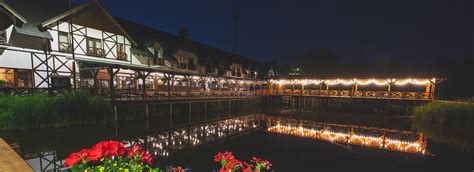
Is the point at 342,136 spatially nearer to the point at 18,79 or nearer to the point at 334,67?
the point at 18,79

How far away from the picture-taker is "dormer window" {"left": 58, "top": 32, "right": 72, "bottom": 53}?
48.6 ft

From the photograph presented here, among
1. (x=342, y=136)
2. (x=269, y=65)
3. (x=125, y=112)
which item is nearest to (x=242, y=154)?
(x=342, y=136)

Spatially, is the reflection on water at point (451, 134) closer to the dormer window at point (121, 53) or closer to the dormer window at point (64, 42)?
the dormer window at point (121, 53)

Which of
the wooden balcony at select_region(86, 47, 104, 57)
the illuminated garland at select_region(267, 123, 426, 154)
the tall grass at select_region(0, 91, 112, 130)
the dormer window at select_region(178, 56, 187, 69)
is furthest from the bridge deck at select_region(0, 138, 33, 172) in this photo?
the dormer window at select_region(178, 56, 187, 69)

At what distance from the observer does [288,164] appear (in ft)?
24.9

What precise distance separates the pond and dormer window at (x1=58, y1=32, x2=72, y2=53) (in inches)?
276

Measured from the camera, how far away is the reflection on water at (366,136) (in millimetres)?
9992

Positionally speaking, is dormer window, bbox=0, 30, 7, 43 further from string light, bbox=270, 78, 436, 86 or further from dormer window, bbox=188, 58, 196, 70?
string light, bbox=270, 78, 436, 86

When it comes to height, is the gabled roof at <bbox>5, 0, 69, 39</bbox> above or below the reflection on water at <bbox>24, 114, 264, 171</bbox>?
above

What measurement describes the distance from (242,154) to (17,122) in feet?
40.4

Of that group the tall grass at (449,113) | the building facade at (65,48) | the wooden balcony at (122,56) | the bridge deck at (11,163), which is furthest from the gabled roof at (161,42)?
the tall grass at (449,113)

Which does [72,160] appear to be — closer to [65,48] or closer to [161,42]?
[65,48]

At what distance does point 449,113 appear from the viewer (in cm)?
1529

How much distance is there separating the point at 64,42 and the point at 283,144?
17.6m
